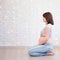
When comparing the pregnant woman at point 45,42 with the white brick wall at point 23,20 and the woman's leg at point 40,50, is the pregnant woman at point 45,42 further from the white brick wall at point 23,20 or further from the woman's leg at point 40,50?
the white brick wall at point 23,20

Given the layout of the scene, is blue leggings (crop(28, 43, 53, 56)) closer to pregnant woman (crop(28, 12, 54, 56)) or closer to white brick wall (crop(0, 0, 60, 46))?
pregnant woman (crop(28, 12, 54, 56))

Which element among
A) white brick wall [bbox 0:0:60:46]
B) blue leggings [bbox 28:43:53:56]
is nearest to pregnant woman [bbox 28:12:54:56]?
blue leggings [bbox 28:43:53:56]

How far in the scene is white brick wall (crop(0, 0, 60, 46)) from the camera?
6047 mm

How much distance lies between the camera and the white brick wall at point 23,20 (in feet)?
19.8

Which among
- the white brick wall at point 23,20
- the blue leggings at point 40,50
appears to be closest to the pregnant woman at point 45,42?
the blue leggings at point 40,50

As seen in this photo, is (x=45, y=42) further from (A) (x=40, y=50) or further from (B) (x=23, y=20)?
(B) (x=23, y=20)

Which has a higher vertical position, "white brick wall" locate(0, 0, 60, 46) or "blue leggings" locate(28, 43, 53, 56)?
"white brick wall" locate(0, 0, 60, 46)

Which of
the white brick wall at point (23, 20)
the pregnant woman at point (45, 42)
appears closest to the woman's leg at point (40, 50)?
the pregnant woman at point (45, 42)

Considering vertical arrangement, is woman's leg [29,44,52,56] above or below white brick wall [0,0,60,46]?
below

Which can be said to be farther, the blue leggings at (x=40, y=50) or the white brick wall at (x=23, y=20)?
the white brick wall at (x=23, y=20)

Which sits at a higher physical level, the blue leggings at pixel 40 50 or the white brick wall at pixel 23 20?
the white brick wall at pixel 23 20

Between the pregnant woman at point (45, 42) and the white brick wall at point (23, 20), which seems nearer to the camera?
the pregnant woman at point (45, 42)

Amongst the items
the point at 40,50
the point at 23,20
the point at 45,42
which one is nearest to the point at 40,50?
the point at 40,50

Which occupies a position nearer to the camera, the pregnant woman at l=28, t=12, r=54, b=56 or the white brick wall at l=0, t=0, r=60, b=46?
the pregnant woman at l=28, t=12, r=54, b=56
